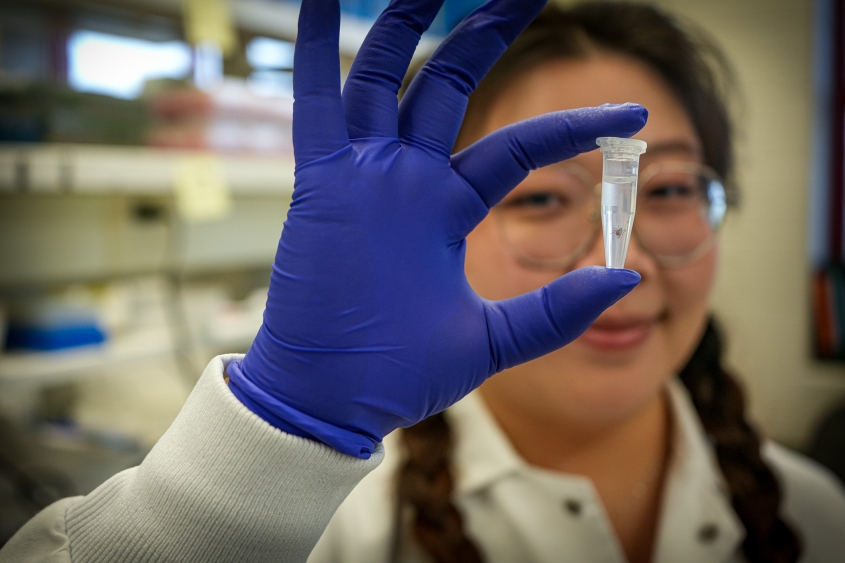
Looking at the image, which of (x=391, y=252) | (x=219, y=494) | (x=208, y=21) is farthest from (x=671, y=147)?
(x=208, y=21)

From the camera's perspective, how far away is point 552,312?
520 millimetres

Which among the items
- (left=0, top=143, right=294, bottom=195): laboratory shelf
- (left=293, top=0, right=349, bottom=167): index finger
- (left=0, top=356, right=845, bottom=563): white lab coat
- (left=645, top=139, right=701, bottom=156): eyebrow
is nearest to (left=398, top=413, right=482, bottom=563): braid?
(left=0, top=356, right=845, bottom=563): white lab coat

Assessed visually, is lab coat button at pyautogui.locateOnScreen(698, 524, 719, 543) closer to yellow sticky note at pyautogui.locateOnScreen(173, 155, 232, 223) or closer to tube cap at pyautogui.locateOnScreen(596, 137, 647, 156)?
tube cap at pyautogui.locateOnScreen(596, 137, 647, 156)

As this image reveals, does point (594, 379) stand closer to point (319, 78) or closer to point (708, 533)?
point (708, 533)

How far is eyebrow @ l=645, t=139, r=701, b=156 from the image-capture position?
910mm

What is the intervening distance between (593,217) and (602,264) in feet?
0.25

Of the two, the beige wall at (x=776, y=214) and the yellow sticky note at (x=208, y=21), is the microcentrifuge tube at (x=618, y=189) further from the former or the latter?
the beige wall at (x=776, y=214)

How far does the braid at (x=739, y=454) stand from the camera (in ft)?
3.55

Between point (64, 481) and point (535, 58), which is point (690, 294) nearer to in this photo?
point (535, 58)

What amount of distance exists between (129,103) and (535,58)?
117 cm

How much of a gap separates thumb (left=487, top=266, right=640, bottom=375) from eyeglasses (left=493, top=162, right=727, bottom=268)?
0.39 meters

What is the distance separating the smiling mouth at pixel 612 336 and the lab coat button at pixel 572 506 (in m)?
0.29

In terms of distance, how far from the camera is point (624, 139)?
0.50 meters

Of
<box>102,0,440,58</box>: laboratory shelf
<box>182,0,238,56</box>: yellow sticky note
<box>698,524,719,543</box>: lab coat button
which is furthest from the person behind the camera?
<box>102,0,440,58</box>: laboratory shelf
